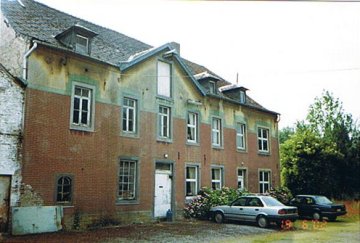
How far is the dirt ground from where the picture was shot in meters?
8.57

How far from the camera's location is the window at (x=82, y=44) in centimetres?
1134

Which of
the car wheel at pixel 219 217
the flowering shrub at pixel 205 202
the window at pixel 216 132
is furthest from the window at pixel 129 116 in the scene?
the window at pixel 216 132

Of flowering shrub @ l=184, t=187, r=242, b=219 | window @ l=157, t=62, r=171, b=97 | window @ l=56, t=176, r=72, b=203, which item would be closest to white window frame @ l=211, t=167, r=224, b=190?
flowering shrub @ l=184, t=187, r=242, b=219

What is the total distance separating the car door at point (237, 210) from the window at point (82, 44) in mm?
7257

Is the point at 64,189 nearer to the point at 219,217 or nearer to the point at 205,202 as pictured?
the point at 219,217

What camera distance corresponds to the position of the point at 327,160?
1816 cm

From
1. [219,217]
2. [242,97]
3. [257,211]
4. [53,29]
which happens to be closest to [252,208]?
[257,211]

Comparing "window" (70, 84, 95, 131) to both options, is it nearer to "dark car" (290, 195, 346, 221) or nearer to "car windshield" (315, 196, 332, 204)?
"dark car" (290, 195, 346, 221)

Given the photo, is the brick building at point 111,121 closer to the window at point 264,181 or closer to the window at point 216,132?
the window at point 216,132

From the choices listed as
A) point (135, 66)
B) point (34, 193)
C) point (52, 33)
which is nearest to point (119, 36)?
point (135, 66)

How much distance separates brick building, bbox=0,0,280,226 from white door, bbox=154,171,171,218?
36 millimetres

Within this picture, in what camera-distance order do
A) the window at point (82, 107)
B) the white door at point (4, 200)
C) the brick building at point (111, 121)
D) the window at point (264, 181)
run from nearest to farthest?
the white door at point (4, 200) < the brick building at point (111, 121) < the window at point (82, 107) < the window at point (264, 181)

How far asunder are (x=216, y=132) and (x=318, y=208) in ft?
17.3

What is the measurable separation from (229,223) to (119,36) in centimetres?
845
